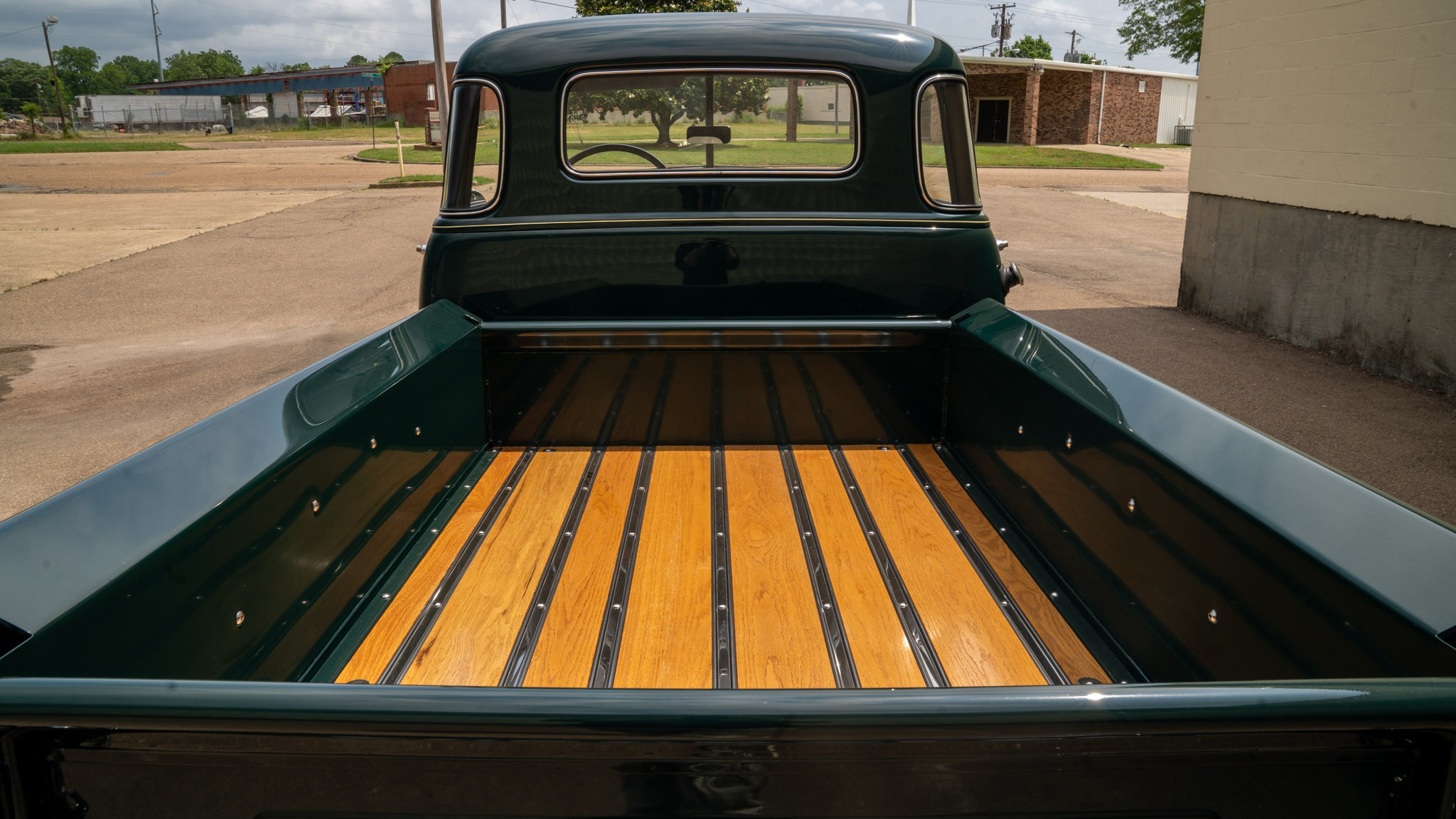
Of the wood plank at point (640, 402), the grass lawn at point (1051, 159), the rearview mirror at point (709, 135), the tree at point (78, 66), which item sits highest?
the tree at point (78, 66)

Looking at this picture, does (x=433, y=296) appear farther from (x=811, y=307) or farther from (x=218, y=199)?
(x=218, y=199)

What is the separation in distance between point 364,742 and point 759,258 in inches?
99.8

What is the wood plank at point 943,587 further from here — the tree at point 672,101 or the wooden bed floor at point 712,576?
the tree at point 672,101

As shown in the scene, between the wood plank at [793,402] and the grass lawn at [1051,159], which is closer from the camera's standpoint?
the wood plank at [793,402]

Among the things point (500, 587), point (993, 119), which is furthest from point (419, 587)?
point (993, 119)

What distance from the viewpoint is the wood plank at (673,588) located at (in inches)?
83.9

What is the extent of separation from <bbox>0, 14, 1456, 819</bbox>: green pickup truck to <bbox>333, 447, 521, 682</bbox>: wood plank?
12 mm

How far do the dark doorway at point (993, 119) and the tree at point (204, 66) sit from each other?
125 m

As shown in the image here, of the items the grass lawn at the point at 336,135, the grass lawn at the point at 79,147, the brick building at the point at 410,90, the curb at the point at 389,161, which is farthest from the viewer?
the brick building at the point at 410,90

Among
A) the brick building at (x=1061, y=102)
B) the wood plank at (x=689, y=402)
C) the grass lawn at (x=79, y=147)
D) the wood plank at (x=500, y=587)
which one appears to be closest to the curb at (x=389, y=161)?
the grass lawn at (x=79, y=147)

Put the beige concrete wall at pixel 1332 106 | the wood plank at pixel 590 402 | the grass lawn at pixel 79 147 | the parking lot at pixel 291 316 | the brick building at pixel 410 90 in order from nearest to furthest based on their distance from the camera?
the wood plank at pixel 590 402 < the parking lot at pixel 291 316 < the beige concrete wall at pixel 1332 106 < the grass lawn at pixel 79 147 < the brick building at pixel 410 90

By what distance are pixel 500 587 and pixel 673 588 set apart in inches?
16.8

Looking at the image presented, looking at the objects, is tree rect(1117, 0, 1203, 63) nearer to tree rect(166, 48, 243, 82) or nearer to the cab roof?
the cab roof

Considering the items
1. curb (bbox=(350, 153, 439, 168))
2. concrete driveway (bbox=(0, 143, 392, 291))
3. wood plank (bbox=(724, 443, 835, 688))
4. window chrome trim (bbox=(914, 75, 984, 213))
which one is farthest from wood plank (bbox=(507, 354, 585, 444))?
curb (bbox=(350, 153, 439, 168))
